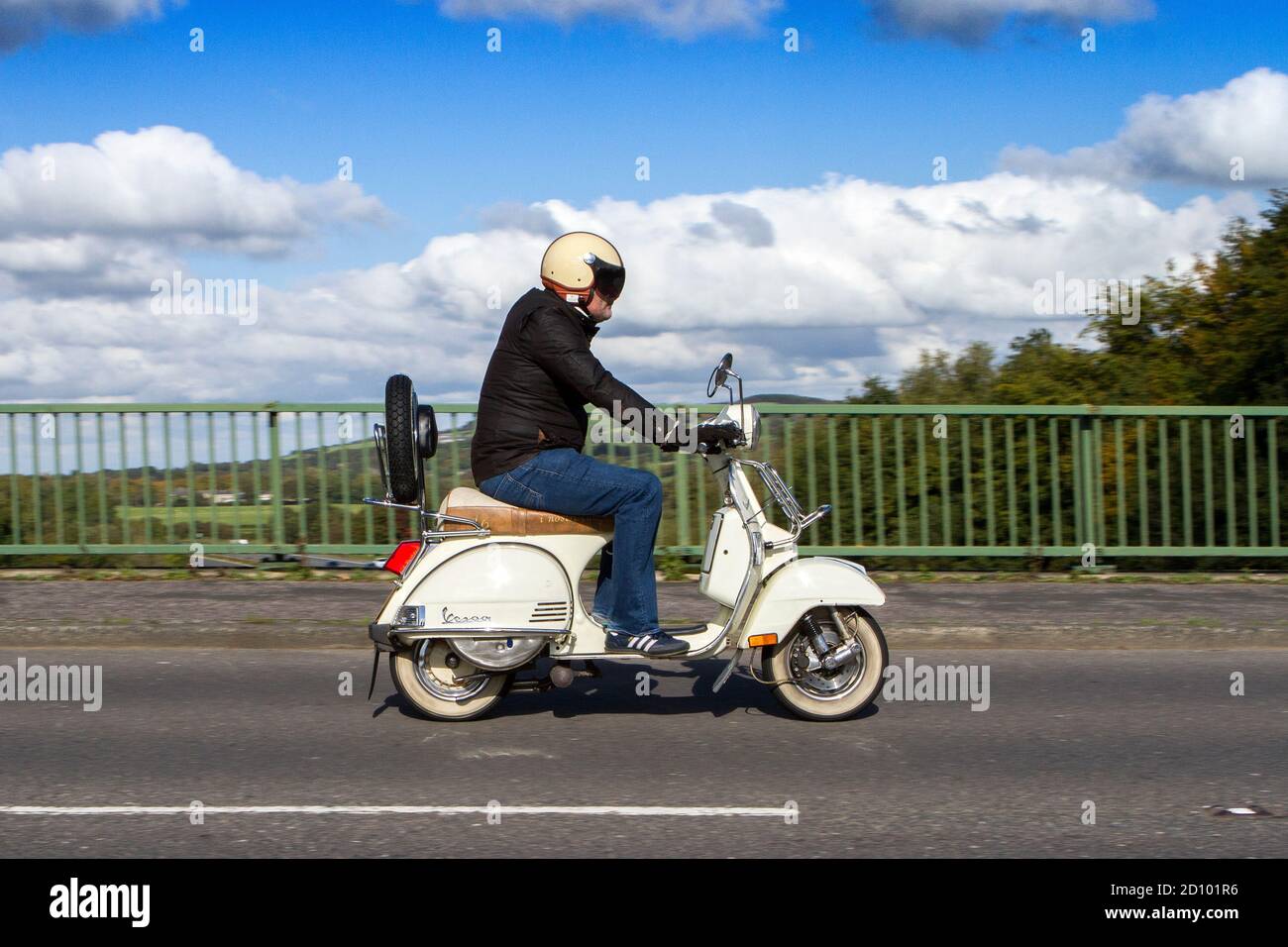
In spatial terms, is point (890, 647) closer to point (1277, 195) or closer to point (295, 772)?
point (295, 772)

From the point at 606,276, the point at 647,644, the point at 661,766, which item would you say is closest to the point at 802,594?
the point at 647,644

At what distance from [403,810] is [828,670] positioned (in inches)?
90.0

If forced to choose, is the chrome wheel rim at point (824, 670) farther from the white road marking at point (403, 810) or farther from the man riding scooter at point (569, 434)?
the white road marking at point (403, 810)

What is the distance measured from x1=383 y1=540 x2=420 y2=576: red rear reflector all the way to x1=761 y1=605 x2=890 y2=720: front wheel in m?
1.72

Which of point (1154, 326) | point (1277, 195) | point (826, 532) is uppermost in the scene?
point (1277, 195)

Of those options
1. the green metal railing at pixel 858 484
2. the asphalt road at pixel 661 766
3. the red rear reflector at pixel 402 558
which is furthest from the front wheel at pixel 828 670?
the green metal railing at pixel 858 484

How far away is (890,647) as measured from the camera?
29.0ft

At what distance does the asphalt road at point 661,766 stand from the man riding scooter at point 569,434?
0.73 metres

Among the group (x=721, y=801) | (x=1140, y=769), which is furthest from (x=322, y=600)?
(x=1140, y=769)

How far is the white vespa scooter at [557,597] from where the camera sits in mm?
6309

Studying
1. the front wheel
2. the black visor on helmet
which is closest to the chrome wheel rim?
the front wheel

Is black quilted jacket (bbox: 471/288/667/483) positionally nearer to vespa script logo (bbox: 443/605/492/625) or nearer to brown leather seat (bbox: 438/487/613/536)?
brown leather seat (bbox: 438/487/613/536)
